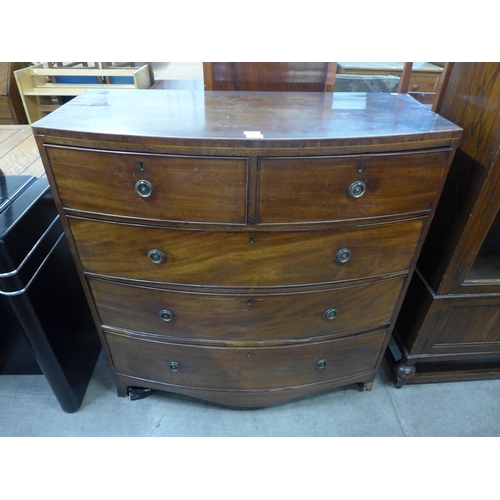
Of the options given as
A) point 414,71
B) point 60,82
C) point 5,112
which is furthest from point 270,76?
point 5,112

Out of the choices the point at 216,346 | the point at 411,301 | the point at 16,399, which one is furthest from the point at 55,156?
the point at 411,301

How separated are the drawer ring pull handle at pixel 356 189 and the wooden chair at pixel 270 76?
57 cm

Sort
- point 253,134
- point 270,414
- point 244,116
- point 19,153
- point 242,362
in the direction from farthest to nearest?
point 19,153, point 270,414, point 242,362, point 244,116, point 253,134

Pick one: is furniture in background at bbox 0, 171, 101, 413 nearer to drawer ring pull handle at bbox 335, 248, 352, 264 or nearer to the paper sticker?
the paper sticker

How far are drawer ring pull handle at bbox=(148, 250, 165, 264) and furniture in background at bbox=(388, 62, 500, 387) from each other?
94cm

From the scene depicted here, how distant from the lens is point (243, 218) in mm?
911

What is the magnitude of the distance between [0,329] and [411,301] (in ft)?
5.38

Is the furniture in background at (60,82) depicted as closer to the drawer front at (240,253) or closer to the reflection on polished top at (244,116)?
the reflection on polished top at (244,116)

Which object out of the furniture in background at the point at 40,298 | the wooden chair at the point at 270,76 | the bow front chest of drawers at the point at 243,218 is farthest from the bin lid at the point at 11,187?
the wooden chair at the point at 270,76

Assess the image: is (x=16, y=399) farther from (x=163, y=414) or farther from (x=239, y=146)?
(x=239, y=146)

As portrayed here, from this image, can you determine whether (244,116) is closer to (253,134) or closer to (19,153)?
(253,134)

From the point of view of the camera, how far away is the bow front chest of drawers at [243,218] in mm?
843

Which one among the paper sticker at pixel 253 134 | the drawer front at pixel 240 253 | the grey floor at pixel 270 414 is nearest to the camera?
the paper sticker at pixel 253 134

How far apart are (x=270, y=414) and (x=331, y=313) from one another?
58cm
